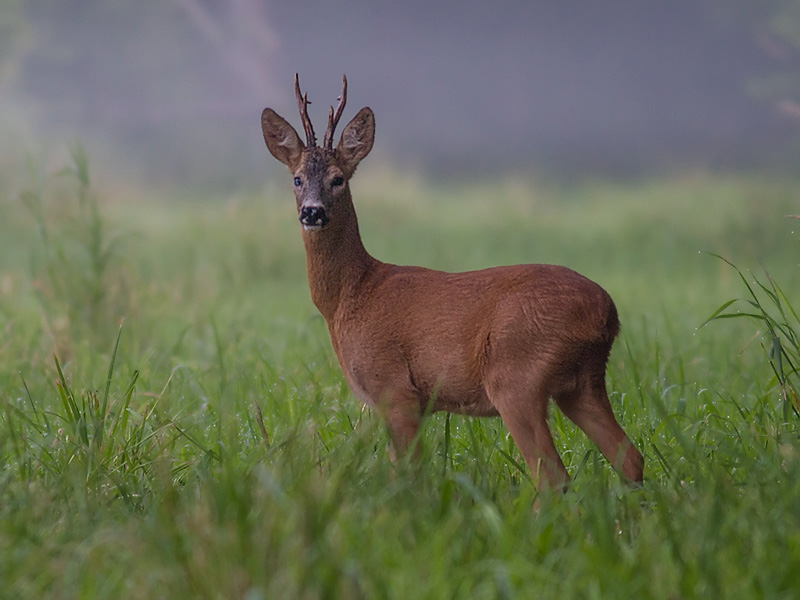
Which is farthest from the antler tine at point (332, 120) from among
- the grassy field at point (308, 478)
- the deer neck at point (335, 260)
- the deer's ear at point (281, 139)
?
the grassy field at point (308, 478)

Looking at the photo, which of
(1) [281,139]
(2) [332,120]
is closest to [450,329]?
(2) [332,120]

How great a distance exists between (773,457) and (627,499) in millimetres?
545

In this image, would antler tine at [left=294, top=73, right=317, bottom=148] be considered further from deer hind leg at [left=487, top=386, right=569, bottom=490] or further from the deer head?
deer hind leg at [left=487, top=386, right=569, bottom=490]

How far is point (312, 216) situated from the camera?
390cm

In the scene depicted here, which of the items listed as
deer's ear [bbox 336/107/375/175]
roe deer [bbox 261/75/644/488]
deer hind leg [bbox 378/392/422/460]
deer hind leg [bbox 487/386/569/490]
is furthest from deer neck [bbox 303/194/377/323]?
deer hind leg [bbox 487/386/569/490]

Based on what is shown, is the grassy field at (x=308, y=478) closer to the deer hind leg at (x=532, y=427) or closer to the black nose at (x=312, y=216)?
the deer hind leg at (x=532, y=427)

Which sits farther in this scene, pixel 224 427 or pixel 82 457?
pixel 224 427

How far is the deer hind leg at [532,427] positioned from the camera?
3498mm

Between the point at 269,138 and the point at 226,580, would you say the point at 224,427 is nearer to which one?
the point at 269,138

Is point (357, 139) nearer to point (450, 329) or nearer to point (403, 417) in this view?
point (450, 329)

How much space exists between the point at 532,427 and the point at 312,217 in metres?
1.07

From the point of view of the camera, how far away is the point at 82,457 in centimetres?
358

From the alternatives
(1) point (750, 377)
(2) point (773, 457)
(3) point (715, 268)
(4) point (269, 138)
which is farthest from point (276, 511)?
(3) point (715, 268)

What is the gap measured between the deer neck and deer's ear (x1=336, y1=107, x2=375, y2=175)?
0.15 metres
